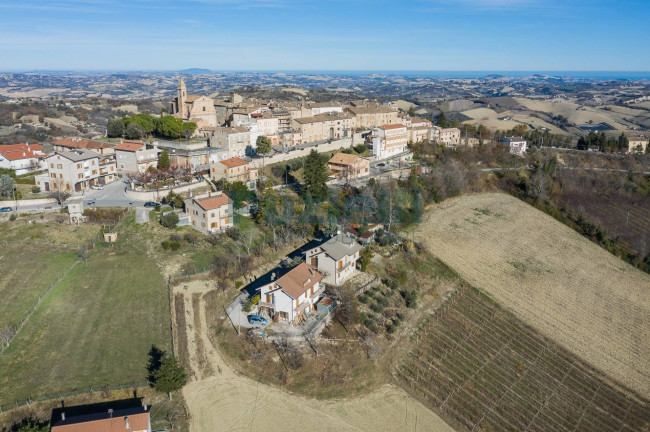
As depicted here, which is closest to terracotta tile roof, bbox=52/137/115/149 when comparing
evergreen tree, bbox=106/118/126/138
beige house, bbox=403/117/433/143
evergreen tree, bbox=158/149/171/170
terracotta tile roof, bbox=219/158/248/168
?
evergreen tree, bbox=106/118/126/138

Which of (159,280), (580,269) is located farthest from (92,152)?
(580,269)

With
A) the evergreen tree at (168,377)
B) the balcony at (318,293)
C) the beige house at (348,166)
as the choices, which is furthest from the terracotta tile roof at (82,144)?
the evergreen tree at (168,377)

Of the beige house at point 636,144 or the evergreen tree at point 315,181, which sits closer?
the evergreen tree at point 315,181

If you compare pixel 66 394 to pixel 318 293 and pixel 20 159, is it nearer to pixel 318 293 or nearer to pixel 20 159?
pixel 318 293

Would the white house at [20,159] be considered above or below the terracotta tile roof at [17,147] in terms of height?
below

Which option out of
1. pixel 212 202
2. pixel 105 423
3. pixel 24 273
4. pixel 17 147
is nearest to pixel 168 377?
pixel 105 423

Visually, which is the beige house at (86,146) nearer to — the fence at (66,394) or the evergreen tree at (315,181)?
the evergreen tree at (315,181)
